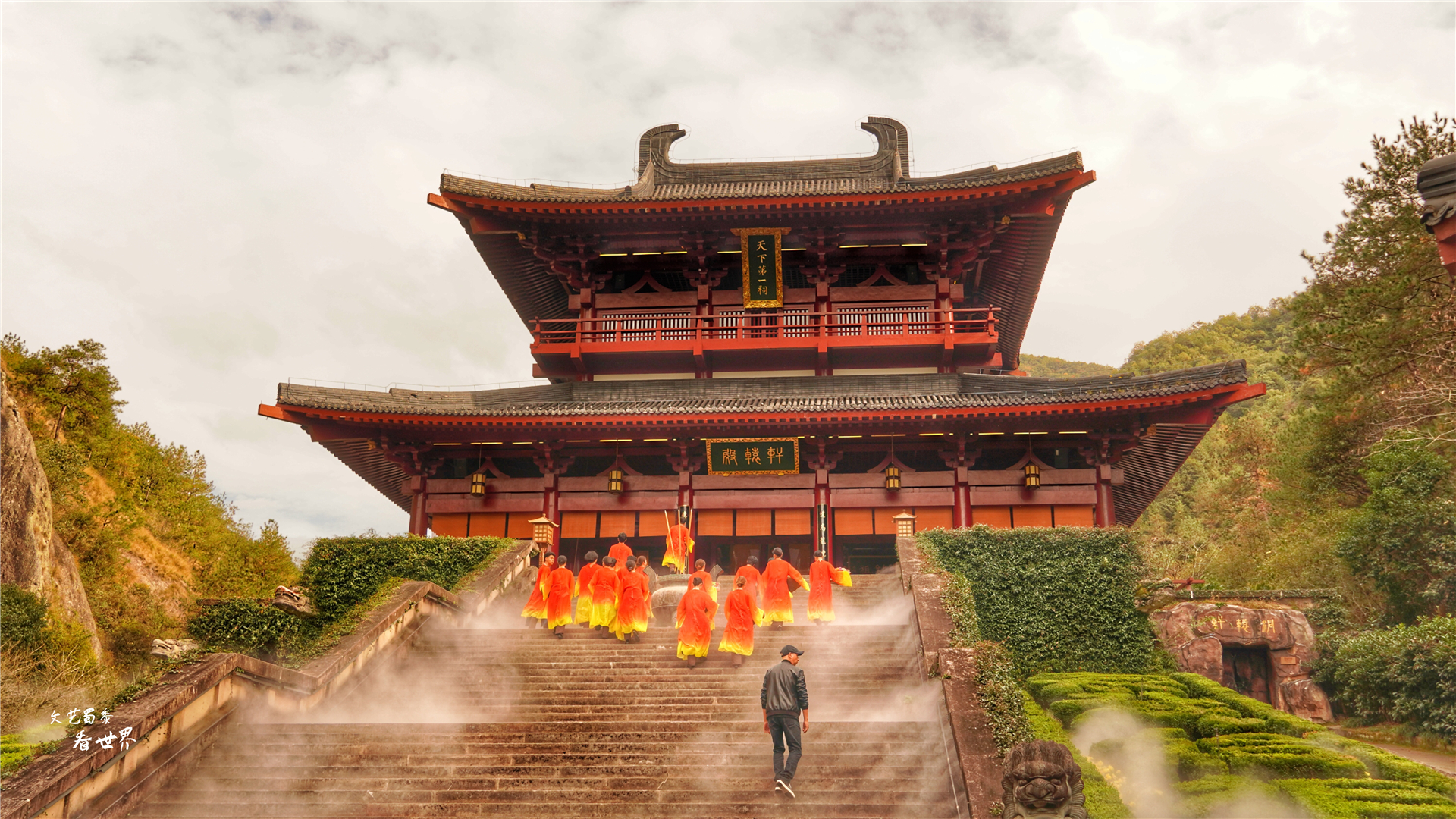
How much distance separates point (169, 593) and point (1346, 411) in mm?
34257

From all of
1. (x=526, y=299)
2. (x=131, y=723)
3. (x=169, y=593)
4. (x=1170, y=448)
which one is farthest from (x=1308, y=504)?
(x=169, y=593)

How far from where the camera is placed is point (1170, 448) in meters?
18.8

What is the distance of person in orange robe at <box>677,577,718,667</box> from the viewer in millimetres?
10719

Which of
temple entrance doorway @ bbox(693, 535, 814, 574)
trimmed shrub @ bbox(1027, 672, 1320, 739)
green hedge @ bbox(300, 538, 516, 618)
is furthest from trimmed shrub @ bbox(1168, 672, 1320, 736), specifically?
green hedge @ bbox(300, 538, 516, 618)

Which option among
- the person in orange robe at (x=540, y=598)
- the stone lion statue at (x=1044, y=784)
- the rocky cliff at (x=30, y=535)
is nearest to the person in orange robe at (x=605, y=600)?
the person in orange robe at (x=540, y=598)

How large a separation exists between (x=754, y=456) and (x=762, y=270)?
197 inches

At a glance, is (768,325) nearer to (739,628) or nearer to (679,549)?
(679,549)

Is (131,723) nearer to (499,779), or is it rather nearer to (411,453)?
(499,779)

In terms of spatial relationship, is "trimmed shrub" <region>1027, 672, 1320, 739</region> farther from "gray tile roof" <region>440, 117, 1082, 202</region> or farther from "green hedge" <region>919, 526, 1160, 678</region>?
"gray tile roof" <region>440, 117, 1082, 202</region>

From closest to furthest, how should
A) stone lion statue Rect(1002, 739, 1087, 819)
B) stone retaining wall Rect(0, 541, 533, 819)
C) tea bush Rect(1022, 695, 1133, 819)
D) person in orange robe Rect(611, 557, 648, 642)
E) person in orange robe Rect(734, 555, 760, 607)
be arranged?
stone lion statue Rect(1002, 739, 1087, 819) < tea bush Rect(1022, 695, 1133, 819) < stone retaining wall Rect(0, 541, 533, 819) < person in orange robe Rect(611, 557, 648, 642) < person in orange robe Rect(734, 555, 760, 607)

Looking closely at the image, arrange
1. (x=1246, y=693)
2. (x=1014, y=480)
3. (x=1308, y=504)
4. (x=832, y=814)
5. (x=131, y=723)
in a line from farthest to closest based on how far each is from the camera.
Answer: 1. (x=1308, y=504)
2. (x=1014, y=480)
3. (x=1246, y=693)
4. (x=131, y=723)
5. (x=832, y=814)

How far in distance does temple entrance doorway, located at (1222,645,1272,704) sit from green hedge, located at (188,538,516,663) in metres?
12.3

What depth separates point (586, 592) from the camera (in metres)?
12.4

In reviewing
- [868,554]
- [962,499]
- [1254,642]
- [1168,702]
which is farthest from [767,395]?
[1168,702]
